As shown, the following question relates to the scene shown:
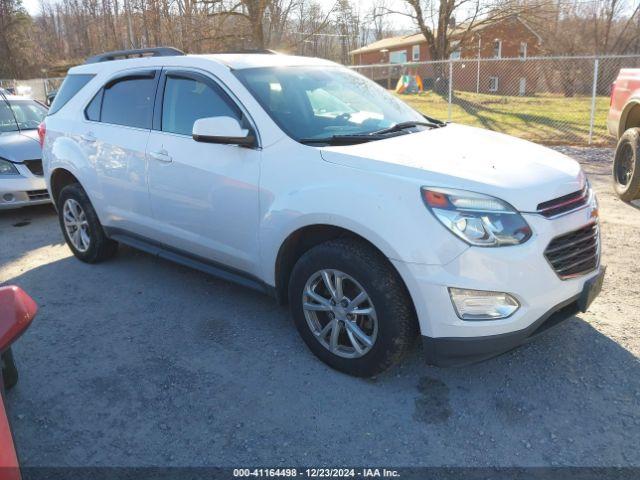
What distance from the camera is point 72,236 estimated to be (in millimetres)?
5324

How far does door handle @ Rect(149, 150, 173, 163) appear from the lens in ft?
12.9

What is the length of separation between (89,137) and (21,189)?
280cm

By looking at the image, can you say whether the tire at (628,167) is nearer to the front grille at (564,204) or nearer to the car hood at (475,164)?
the car hood at (475,164)

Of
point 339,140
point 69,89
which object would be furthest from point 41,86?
point 339,140

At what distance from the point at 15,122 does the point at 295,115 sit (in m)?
6.39

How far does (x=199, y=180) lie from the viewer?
12.2 ft

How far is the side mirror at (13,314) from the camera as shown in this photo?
1.85m

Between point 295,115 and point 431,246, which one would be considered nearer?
point 431,246

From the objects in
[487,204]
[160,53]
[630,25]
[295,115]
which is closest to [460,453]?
[487,204]

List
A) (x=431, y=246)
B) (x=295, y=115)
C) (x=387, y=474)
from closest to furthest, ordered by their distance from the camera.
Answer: (x=387, y=474) → (x=431, y=246) → (x=295, y=115)

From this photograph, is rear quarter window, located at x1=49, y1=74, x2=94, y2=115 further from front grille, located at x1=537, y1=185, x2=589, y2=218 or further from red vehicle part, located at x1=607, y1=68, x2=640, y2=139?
red vehicle part, located at x1=607, y1=68, x2=640, y2=139

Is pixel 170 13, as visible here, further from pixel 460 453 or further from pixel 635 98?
pixel 460 453

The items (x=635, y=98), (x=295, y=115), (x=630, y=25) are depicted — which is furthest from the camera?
(x=630, y=25)

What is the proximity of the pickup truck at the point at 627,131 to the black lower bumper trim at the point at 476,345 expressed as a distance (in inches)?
173
